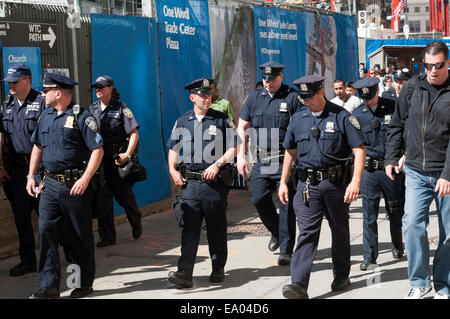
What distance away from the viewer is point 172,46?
411 inches

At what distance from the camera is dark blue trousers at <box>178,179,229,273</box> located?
6.27m

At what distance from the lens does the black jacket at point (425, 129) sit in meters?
5.23

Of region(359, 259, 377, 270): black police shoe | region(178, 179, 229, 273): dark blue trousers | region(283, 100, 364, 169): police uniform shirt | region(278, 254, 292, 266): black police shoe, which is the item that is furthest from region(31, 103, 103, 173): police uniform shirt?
region(359, 259, 377, 270): black police shoe

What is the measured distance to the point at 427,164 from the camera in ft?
17.4

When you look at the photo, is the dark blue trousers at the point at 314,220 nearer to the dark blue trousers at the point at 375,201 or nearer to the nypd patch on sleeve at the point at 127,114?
the dark blue trousers at the point at 375,201

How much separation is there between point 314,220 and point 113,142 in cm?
318

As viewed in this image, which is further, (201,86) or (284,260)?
(284,260)

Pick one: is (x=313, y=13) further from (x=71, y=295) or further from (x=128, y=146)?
(x=71, y=295)

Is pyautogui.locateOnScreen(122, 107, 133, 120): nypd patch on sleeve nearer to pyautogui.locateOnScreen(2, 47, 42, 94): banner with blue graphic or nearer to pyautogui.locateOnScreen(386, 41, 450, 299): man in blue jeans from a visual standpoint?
→ pyautogui.locateOnScreen(2, 47, 42, 94): banner with blue graphic

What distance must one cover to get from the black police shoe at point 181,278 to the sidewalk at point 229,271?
63 mm

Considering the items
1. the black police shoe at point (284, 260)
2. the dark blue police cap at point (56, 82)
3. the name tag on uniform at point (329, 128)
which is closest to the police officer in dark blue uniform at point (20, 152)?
the dark blue police cap at point (56, 82)

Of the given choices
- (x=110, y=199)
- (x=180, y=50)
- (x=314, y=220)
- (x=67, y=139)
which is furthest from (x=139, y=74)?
(x=314, y=220)

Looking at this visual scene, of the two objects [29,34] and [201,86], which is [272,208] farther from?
[29,34]

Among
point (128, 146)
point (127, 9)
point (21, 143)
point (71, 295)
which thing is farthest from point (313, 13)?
point (71, 295)
